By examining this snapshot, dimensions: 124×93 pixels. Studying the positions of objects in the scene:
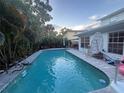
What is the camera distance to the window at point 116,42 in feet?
48.0

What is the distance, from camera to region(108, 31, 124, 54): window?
1462 cm

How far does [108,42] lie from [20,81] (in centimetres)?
A: 1119

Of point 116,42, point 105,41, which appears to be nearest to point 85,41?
point 105,41

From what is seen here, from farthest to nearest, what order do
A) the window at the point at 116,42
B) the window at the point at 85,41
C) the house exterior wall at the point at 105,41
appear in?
the window at the point at 85,41 → the house exterior wall at the point at 105,41 → the window at the point at 116,42

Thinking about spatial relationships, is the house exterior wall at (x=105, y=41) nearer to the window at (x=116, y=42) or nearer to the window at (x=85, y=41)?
the window at (x=116, y=42)

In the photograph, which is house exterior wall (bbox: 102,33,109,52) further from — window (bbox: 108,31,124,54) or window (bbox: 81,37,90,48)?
window (bbox: 81,37,90,48)

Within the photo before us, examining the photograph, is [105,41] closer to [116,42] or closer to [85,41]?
[116,42]

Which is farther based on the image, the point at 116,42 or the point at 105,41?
the point at 105,41

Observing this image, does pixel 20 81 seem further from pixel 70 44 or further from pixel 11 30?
pixel 70 44

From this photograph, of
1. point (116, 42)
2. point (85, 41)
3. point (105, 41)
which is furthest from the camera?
point (85, 41)

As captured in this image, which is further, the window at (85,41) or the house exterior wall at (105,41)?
the window at (85,41)

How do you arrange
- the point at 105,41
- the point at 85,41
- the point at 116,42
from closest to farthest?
the point at 116,42, the point at 105,41, the point at 85,41

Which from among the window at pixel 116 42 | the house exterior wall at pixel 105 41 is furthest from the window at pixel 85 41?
the window at pixel 116 42

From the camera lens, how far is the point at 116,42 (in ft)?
50.9
